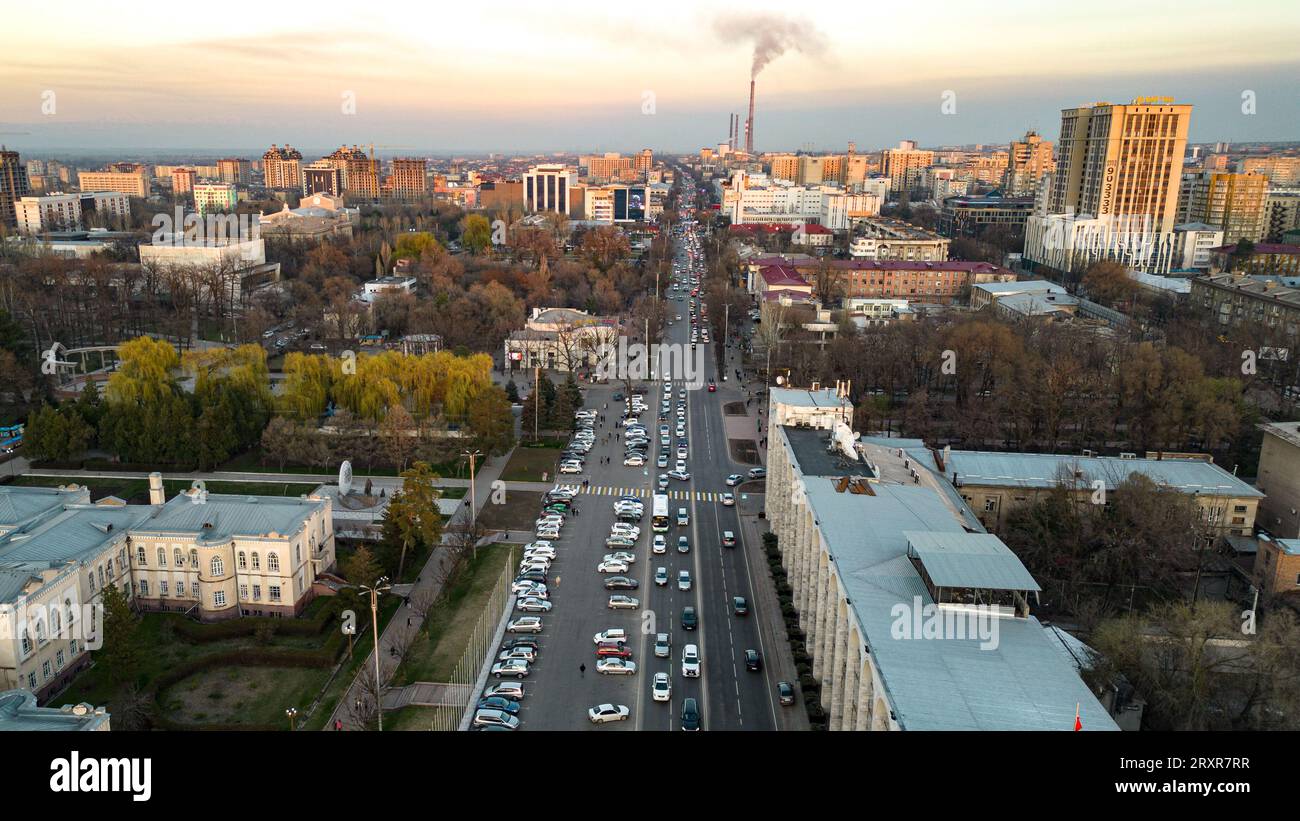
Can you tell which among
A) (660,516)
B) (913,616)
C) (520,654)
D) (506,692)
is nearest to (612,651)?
(520,654)

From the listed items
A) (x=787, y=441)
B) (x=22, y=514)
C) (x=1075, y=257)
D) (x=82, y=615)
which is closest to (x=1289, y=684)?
(x=787, y=441)

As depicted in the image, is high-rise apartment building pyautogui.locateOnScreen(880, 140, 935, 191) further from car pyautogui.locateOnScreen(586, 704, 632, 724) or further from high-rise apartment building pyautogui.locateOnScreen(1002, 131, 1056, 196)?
car pyautogui.locateOnScreen(586, 704, 632, 724)

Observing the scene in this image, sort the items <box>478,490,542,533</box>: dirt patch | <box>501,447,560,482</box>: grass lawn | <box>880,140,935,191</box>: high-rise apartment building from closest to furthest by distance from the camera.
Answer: <box>478,490,542,533</box>: dirt patch < <box>501,447,560,482</box>: grass lawn < <box>880,140,935,191</box>: high-rise apartment building

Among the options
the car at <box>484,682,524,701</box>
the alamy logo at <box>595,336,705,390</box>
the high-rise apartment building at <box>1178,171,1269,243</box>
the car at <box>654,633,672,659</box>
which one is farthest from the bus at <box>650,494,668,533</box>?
the high-rise apartment building at <box>1178,171,1269,243</box>

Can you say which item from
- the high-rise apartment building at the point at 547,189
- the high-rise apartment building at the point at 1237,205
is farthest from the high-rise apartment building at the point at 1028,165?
the high-rise apartment building at the point at 547,189

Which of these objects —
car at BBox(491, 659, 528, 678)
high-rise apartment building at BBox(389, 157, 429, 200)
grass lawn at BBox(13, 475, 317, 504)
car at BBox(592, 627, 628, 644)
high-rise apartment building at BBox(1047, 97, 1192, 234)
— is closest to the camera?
car at BBox(491, 659, 528, 678)

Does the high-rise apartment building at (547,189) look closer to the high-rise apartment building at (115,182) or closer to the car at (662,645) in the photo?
the high-rise apartment building at (115,182)
